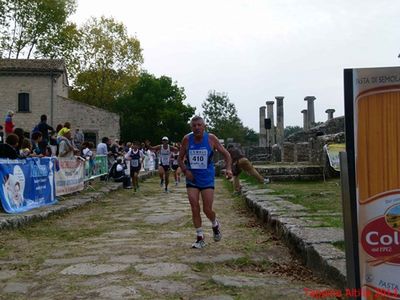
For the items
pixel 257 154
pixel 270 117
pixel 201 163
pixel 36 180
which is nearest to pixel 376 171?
pixel 201 163

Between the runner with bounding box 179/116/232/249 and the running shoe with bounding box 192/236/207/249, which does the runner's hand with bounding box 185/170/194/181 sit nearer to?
the runner with bounding box 179/116/232/249

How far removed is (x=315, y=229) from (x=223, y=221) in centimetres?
324

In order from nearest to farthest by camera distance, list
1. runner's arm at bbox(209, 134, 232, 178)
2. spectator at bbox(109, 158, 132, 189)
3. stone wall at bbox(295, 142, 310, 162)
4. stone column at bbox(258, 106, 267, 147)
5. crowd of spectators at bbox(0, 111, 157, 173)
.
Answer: runner's arm at bbox(209, 134, 232, 178), crowd of spectators at bbox(0, 111, 157, 173), spectator at bbox(109, 158, 132, 189), stone wall at bbox(295, 142, 310, 162), stone column at bbox(258, 106, 267, 147)

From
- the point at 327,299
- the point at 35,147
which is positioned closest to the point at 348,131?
the point at 327,299

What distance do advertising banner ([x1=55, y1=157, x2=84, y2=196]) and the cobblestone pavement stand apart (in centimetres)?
298

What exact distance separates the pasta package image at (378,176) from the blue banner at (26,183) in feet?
23.0

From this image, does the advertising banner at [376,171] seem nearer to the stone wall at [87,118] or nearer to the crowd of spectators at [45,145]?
the crowd of spectators at [45,145]

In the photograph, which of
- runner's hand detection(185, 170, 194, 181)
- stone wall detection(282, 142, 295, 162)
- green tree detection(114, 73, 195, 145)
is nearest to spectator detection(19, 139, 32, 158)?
runner's hand detection(185, 170, 194, 181)

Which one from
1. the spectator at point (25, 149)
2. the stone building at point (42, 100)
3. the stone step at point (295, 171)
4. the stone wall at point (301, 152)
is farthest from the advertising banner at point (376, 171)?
the stone building at point (42, 100)

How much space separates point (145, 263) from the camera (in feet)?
16.4

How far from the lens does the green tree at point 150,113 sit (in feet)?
157

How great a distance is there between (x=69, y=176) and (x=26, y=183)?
115 inches

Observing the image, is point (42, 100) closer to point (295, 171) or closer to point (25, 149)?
point (295, 171)

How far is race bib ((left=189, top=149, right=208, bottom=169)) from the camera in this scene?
242 inches
